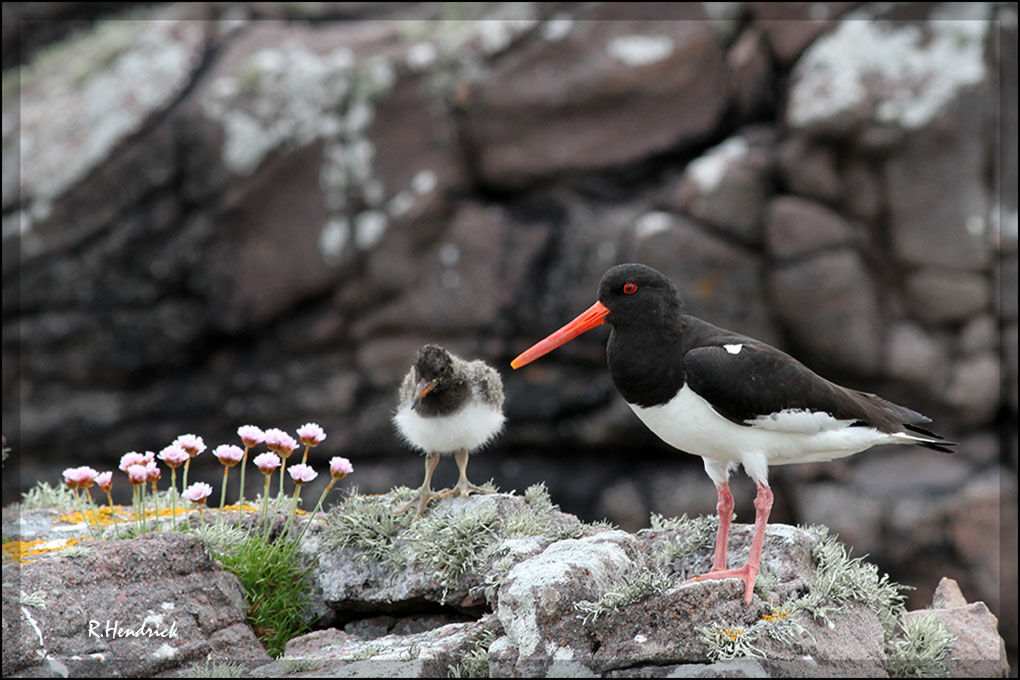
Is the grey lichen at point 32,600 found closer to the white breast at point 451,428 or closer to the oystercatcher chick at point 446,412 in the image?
the oystercatcher chick at point 446,412

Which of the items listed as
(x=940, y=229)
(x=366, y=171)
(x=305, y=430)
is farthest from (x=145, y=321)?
(x=940, y=229)

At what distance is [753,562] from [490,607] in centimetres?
145

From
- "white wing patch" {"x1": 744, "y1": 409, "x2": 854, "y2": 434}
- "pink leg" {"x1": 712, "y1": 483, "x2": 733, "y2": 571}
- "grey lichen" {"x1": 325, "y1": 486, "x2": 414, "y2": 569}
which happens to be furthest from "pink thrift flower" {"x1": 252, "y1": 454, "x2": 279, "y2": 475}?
"white wing patch" {"x1": 744, "y1": 409, "x2": 854, "y2": 434}

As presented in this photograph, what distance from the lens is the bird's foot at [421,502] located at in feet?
19.9

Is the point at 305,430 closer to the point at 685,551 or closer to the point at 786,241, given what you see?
the point at 685,551

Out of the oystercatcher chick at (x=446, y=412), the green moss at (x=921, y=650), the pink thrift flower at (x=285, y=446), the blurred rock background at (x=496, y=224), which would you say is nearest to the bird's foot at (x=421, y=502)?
the oystercatcher chick at (x=446, y=412)

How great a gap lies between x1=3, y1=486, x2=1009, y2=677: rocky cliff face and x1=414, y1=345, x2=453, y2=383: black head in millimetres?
819

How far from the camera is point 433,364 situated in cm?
591

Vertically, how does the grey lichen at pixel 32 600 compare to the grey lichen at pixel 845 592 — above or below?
above

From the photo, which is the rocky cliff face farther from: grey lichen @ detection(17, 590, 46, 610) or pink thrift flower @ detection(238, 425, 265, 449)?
pink thrift flower @ detection(238, 425, 265, 449)

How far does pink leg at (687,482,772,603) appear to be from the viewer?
482 centimetres

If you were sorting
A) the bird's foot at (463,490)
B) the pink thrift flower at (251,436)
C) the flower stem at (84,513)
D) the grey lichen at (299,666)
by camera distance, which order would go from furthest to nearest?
the bird's foot at (463,490) < the flower stem at (84,513) < the pink thrift flower at (251,436) < the grey lichen at (299,666)

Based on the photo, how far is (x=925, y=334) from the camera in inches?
484

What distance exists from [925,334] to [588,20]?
592 cm
